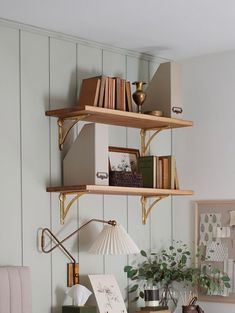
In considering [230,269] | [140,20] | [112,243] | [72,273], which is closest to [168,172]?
[112,243]

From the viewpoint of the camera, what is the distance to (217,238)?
179 inches

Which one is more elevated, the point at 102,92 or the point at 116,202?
the point at 102,92

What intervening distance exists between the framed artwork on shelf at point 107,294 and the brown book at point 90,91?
966 millimetres

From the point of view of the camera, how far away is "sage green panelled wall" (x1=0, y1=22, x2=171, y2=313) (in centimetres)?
382

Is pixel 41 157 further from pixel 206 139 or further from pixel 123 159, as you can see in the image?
pixel 206 139

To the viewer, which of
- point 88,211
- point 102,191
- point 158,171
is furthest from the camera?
point 158,171

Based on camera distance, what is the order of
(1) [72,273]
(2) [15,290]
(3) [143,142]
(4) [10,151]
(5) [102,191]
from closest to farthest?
(2) [15,290] → (4) [10,151] → (5) [102,191] → (1) [72,273] → (3) [143,142]

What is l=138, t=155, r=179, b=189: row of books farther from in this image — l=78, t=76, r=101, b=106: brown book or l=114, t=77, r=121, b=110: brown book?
l=78, t=76, r=101, b=106: brown book

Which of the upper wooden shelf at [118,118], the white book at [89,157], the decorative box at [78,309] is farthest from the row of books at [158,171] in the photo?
the decorative box at [78,309]

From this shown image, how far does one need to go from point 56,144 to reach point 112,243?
24.6 inches

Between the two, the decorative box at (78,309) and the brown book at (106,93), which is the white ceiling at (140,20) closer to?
the brown book at (106,93)

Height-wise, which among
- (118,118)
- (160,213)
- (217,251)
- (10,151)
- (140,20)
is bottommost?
(217,251)

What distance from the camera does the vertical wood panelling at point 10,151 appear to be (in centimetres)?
377

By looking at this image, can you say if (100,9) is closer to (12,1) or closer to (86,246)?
(12,1)
